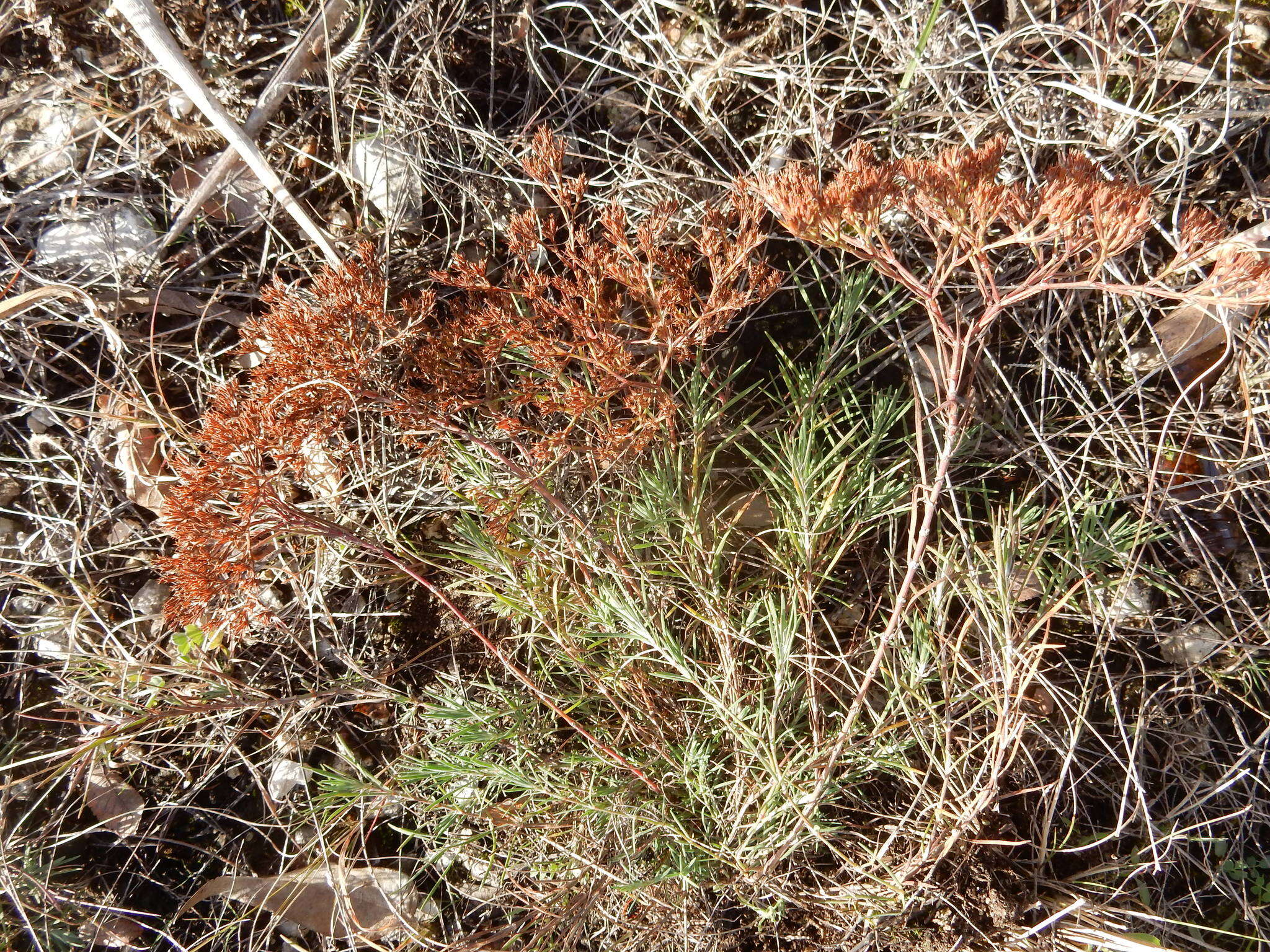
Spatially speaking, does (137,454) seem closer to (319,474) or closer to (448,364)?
(319,474)

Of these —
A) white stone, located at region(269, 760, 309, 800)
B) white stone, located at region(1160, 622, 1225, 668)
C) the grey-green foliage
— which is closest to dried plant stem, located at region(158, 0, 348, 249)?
the grey-green foliage

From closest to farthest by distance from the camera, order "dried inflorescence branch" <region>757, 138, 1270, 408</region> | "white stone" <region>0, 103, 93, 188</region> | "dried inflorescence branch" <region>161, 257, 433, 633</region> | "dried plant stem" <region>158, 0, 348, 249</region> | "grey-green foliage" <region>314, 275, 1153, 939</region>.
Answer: "dried inflorescence branch" <region>757, 138, 1270, 408</region>
"dried inflorescence branch" <region>161, 257, 433, 633</region>
"grey-green foliage" <region>314, 275, 1153, 939</region>
"dried plant stem" <region>158, 0, 348, 249</region>
"white stone" <region>0, 103, 93, 188</region>

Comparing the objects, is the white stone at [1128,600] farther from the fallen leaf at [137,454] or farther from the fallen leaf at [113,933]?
the fallen leaf at [113,933]

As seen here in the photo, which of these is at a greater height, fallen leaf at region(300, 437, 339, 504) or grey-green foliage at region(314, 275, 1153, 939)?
fallen leaf at region(300, 437, 339, 504)

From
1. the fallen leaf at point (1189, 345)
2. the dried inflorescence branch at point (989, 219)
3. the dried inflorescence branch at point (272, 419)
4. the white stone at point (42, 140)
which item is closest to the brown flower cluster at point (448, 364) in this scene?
the dried inflorescence branch at point (272, 419)

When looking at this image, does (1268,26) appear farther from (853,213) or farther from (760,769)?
(760,769)

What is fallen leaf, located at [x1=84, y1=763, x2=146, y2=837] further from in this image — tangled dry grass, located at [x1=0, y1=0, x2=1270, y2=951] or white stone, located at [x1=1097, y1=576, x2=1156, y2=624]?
white stone, located at [x1=1097, y1=576, x2=1156, y2=624]

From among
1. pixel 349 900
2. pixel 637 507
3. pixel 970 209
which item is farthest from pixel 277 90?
pixel 349 900
